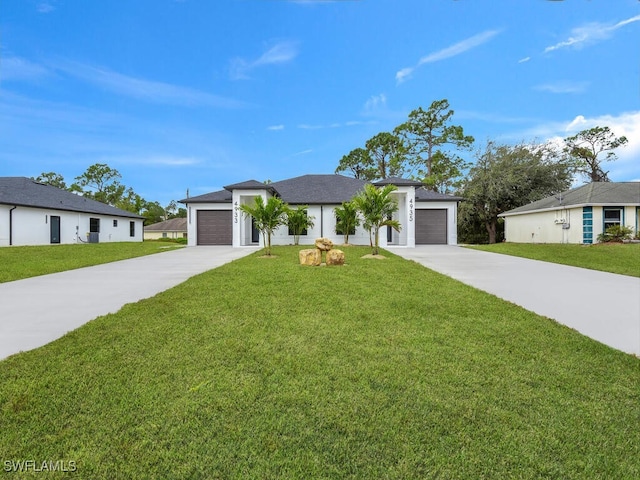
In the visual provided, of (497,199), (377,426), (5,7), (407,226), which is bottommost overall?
(377,426)

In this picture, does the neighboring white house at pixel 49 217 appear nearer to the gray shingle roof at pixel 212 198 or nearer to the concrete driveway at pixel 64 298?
the gray shingle roof at pixel 212 198

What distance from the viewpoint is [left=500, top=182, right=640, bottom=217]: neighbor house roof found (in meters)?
17.3

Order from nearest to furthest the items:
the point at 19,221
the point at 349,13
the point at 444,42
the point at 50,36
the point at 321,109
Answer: the point at 349,13 → the point at 50,36 → the point at 444,42 → the point at 19,221 → the point at 321,109

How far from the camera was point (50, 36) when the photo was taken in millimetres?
13914

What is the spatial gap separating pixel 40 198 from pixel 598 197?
3441cm

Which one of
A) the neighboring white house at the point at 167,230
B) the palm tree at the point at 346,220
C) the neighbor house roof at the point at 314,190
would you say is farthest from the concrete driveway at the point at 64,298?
the neighboring white house at the point at 167,230

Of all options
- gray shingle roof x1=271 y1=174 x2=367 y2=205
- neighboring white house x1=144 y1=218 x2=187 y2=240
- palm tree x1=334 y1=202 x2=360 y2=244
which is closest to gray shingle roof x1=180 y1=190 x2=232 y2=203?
gray shingle roof x1=271 y1=174 x2=367 y2=205

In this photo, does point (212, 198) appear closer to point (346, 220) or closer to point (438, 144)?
point (346, 220)

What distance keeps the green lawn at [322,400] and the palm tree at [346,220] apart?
13.3 meters

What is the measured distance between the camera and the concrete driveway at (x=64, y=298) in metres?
3.57

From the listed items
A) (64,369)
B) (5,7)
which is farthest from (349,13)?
(64,369)

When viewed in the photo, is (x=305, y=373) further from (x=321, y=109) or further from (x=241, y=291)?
(x=321, y=109)

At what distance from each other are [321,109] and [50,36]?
1472cm

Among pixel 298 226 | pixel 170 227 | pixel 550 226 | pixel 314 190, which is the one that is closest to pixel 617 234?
pixel 550 226
